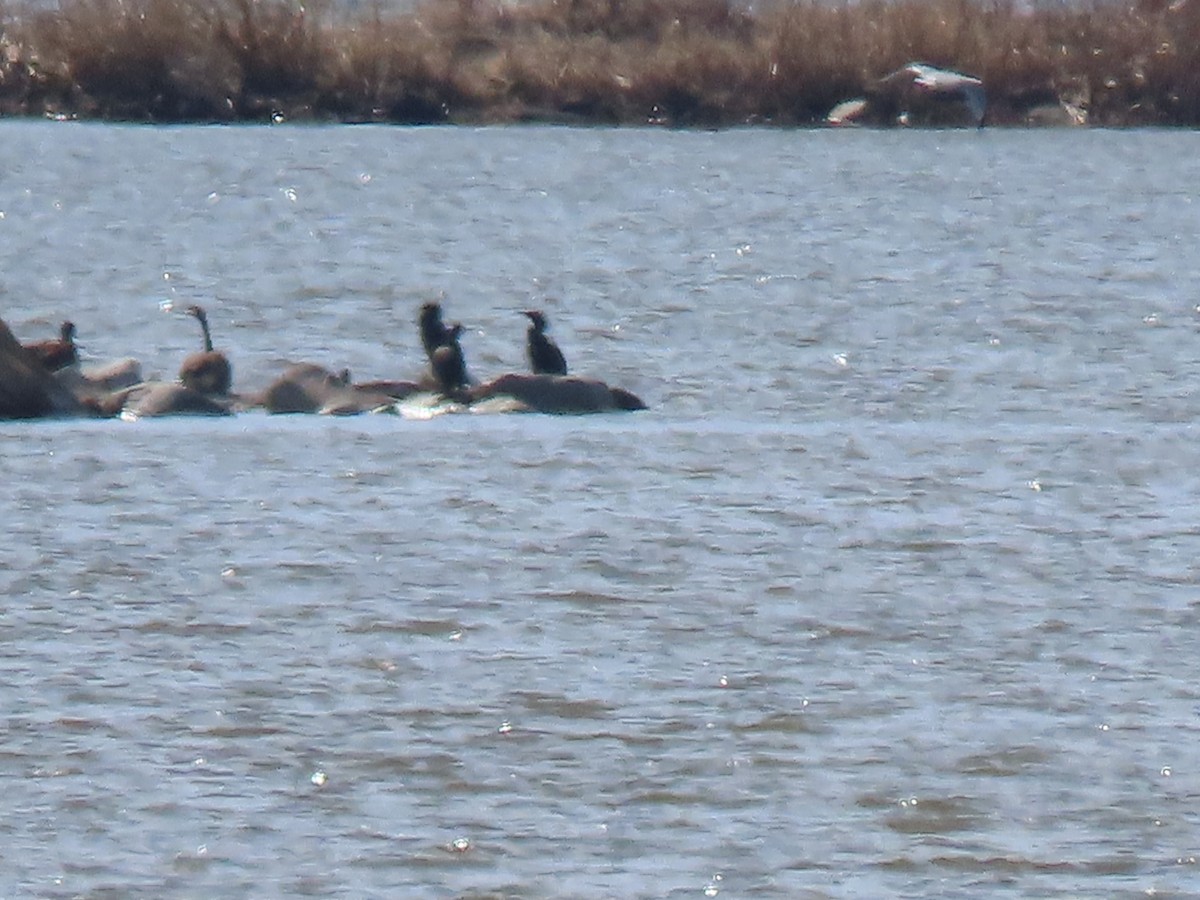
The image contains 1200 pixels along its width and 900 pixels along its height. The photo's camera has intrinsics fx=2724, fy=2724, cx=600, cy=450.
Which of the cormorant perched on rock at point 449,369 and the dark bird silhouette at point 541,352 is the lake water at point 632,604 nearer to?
the cormorant perched on rock at point 449,369

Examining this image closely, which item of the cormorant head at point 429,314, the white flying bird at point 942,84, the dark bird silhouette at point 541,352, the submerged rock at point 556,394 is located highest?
the cormorant head at point 429,314

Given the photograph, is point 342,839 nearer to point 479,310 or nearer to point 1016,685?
point 1016,685

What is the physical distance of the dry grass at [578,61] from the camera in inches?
1485

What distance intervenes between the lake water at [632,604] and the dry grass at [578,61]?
16.5 metres

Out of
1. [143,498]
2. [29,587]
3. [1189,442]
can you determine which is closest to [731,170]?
[1189,442]


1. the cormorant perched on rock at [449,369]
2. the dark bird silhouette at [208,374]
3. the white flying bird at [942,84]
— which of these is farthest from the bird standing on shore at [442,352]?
the white flying bird at [942,84]

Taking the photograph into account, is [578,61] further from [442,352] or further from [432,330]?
[442,352]

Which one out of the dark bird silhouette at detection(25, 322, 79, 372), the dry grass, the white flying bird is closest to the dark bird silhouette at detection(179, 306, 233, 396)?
the dark bird silhouette at detection(25, 322, 79, 372)

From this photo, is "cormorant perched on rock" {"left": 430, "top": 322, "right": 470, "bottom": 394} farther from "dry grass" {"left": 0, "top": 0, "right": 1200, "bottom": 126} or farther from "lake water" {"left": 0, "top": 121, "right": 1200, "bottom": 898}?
"dry grass" {"left": 0, "top": 0, "right": 1200, "bottom": 126}

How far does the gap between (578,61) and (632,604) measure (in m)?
30.9

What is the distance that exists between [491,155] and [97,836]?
92.3ft

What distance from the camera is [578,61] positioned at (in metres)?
40.0

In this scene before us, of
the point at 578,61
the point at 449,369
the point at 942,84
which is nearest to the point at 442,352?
the point at 449,369

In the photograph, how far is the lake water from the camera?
6938 millimetres
